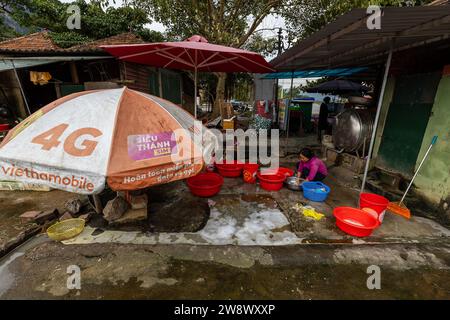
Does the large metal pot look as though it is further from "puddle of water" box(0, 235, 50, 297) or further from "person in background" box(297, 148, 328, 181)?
"puddle of water" box(0, 235, 50, 297)

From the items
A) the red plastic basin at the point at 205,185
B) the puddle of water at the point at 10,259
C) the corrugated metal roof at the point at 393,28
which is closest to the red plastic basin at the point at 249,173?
the red plastic basin at the point at 205,185

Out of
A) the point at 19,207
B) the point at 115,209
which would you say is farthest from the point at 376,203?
the point at 19,207

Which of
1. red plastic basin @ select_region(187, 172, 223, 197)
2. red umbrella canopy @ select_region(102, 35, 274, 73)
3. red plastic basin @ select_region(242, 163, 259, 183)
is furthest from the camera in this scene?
red plastic basin @ select_region(242, 163, 259, 183)

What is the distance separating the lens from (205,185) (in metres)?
5.61

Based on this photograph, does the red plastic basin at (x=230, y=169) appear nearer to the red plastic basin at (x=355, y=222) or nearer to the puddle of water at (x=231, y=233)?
the puddle of water at (x=231, y=233)

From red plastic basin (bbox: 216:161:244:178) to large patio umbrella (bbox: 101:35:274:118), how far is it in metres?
2.31

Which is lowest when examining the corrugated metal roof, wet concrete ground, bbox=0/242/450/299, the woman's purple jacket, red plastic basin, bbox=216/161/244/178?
wet concrete ground, bbox=0/242/450/299

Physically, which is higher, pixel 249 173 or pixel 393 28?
pixel 393 28

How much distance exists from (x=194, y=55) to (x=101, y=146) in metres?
3.88

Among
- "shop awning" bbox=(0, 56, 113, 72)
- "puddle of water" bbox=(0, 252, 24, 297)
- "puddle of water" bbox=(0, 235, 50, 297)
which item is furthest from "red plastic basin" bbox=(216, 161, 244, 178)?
"shop awning" bbox=(0, 56, 113, 72)

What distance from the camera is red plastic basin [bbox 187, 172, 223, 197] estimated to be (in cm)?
524

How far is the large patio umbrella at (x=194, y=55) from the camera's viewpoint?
4.26m

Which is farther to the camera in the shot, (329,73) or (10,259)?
(329,73)

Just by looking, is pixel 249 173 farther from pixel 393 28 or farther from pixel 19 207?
pixel 19 207
